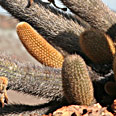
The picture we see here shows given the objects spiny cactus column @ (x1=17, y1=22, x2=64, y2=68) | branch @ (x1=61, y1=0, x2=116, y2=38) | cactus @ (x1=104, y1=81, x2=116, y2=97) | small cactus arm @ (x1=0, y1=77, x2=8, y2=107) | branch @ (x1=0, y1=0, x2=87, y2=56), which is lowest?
small cactus arm @ (x1=0, y1=77, x2=8, y2=107)

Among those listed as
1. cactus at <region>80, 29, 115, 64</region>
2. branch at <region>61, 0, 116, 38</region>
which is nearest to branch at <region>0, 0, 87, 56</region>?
branch at <region>61, 0, 116, 38</region>

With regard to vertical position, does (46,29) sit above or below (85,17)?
below

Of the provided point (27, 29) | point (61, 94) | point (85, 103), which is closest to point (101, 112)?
point (85, 103)

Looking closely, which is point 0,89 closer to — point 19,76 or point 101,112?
point 19,76

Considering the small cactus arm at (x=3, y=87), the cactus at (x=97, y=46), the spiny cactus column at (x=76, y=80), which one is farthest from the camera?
the cactus at (x=97, y=46)

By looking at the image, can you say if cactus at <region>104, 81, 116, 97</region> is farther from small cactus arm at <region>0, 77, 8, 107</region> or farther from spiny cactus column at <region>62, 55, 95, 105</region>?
small cactus arm at <region>0, 77, 8, 107</region>

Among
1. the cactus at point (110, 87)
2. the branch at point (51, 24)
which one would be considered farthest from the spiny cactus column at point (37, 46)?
the cactus at point (110, 87)

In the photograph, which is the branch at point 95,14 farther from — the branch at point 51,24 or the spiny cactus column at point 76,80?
the spiny cactus column at point 76,80
